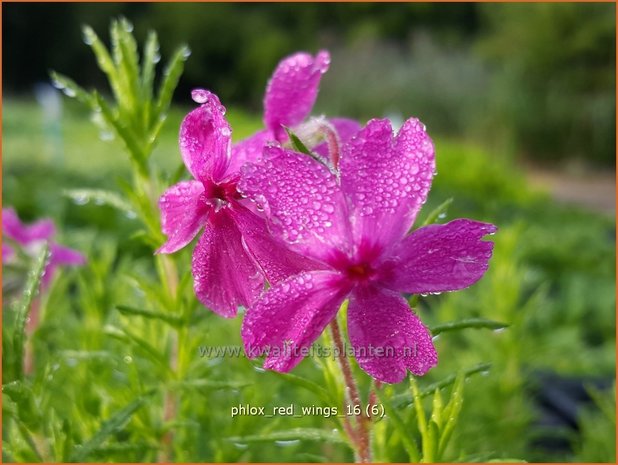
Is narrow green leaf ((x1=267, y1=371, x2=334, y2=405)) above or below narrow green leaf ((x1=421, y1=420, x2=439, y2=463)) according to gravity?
above

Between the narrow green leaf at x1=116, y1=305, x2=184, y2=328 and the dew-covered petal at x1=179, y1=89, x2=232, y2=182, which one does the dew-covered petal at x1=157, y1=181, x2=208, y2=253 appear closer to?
the dew-covered petal at x1=179, y1=89, x2=232, y2=182

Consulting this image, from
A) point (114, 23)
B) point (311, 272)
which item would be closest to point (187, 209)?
point (311, 272)

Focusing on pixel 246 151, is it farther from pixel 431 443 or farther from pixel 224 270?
pixel 431 443

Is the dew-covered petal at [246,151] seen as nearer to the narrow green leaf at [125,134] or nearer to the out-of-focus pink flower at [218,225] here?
the out-of-focus pink flower at [218,225]

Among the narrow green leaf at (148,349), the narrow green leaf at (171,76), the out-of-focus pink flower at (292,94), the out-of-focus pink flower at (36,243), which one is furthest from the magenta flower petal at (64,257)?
the out-of-focus pink flower at (292,94)

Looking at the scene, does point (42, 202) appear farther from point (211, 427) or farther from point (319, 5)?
point (319, 5)

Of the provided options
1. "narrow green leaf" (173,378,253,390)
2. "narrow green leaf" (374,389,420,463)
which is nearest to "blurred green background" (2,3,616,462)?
"narrow green leaf" (173,378,253,390)
